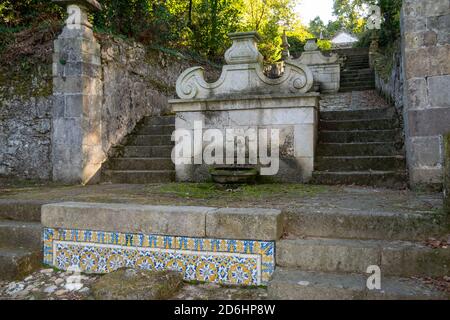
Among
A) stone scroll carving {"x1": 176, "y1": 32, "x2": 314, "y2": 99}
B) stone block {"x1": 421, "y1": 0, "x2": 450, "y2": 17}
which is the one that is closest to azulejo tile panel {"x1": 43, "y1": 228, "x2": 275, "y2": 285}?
stone scroll carving {"x1": 176, "y1": 32, "x2": 314, "y2": 99}

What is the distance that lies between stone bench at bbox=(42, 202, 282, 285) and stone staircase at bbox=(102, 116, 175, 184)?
2.45m

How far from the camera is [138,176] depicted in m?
5.99

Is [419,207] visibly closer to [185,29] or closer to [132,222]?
[132,222]

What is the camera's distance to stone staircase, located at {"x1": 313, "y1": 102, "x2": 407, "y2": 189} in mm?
5059

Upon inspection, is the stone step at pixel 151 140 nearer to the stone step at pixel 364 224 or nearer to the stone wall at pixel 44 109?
the stone wall at pixel 44 109

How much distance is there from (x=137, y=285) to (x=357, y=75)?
13083mm

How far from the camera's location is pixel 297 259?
9.63ft

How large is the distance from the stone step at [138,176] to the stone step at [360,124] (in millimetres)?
2540

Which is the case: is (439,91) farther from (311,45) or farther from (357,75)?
(311,45)

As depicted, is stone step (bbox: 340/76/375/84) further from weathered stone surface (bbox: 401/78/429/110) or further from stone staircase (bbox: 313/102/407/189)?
weathered stone surface (bbox: 401/78/429/110)

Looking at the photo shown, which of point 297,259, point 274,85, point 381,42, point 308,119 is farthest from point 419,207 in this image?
point 381,42

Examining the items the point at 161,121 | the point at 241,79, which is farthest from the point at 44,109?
the point at 241,79
